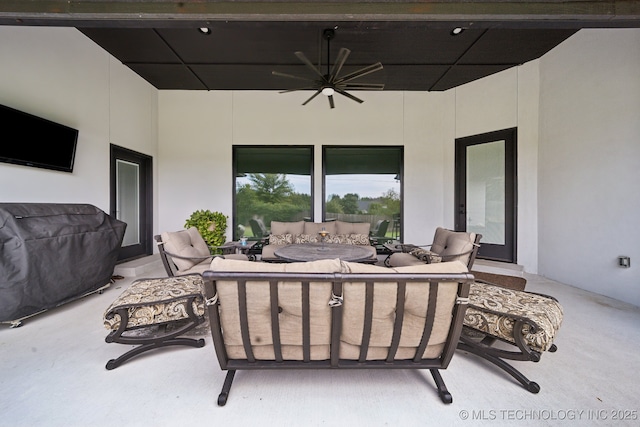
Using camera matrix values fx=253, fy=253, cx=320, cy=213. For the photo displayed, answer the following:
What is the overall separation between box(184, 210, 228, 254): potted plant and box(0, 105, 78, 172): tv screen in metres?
1.95

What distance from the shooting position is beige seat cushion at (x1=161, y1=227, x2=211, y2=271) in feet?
9.29

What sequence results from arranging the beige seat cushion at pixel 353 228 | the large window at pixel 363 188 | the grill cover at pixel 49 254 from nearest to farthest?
the grill cover at pixel 49 254 < the beige seat cushion at pixel 353 228 < the large window at pixel 363 188

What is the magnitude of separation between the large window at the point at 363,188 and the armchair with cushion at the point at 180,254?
2967mm

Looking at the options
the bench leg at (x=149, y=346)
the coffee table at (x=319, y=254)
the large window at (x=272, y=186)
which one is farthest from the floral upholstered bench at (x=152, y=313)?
the large window at (x=272, y=186)

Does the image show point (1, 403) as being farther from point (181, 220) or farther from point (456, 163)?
point (456, 163)

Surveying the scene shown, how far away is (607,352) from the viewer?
6.71 ft

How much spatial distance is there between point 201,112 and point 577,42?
656 centimetres

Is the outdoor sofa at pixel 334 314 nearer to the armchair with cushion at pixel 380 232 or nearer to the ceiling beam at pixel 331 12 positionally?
the ceiling beam at pixel 331 12

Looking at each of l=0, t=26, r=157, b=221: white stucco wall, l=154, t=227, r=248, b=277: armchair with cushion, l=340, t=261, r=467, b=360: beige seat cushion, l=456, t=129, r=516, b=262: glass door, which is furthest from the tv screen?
l=456, t=129, r=516, b=262: glass door

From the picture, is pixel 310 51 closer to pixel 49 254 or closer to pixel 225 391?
pixel 49 254

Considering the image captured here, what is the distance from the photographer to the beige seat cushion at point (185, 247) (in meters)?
2.83

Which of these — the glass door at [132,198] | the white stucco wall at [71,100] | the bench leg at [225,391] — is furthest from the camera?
the glass door at [132,198]

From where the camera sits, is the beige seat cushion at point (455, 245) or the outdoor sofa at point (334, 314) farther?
the beige seat cushion at point (455, 245)

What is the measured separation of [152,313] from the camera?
1885mm
